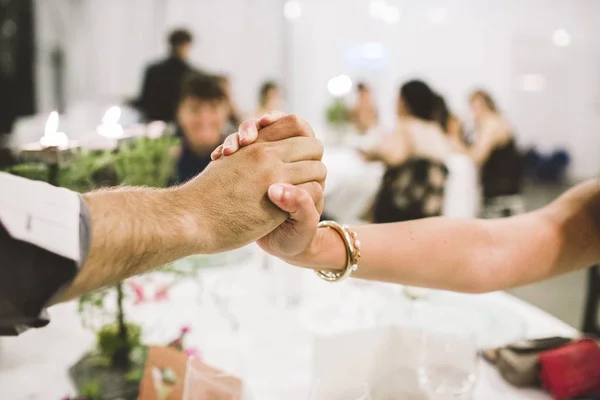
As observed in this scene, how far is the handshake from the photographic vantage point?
77 cm

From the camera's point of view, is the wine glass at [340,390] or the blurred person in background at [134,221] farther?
the wine glass at [340,390]

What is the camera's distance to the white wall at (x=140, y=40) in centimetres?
585

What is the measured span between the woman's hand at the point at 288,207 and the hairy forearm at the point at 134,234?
150mm

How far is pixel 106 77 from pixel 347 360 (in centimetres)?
639

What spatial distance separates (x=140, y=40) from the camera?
6.49 meters

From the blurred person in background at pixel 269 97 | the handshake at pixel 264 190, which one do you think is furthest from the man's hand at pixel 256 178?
the blurred person in background at pixel 269 97

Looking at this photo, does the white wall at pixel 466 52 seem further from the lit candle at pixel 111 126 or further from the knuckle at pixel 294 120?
the knuckle at pixel 294 120

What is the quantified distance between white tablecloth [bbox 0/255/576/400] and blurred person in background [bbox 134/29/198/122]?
3.19 m

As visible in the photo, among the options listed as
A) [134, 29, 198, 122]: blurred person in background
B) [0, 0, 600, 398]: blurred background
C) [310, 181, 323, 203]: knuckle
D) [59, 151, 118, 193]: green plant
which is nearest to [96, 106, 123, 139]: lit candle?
[0, 0, 600, 398]: blurred background

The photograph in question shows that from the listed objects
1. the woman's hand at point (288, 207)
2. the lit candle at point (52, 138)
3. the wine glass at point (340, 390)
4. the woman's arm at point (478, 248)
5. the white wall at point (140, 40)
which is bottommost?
the wine glass at point (340, 390)

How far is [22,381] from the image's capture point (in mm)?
928

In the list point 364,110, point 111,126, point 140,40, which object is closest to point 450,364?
point 111,126

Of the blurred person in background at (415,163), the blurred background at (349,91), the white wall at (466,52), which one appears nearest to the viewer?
the blurred background at (349,91)

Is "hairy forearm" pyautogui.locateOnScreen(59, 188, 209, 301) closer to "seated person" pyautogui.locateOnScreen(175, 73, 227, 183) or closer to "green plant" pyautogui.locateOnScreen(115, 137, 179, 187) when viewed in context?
"green plant" pyautogui.locateOnScreen(115, 137, 179, 187)
